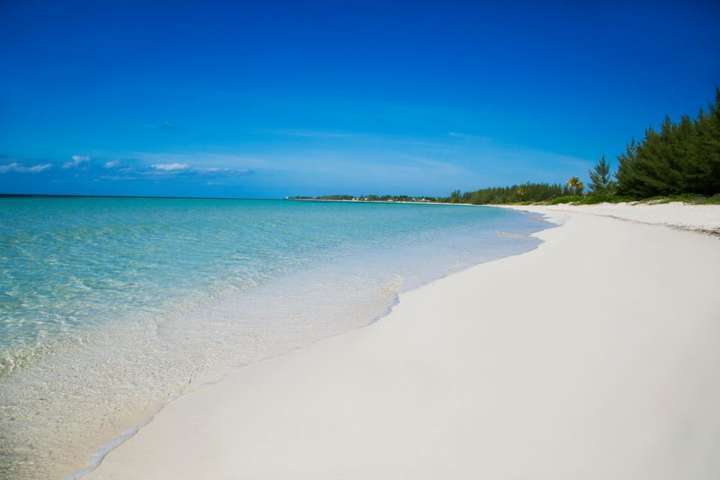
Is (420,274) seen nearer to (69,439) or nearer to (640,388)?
(640,388)

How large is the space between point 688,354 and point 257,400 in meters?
3.35

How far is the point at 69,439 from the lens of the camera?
2.21 meters

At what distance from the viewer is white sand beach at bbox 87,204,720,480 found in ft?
5.81

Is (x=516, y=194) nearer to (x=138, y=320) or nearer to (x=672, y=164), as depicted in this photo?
(x=672, y=164)

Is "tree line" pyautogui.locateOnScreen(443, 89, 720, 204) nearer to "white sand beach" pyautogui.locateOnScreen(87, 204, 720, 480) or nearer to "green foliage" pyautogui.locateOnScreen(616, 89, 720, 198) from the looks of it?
"green foliage" pyautogui.locateOnScreen(616, 89, 720, 198)

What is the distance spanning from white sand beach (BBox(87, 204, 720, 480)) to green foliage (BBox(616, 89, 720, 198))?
3341cm

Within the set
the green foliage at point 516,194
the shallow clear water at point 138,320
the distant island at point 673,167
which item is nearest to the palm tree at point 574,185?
the green foliage at point 516,194

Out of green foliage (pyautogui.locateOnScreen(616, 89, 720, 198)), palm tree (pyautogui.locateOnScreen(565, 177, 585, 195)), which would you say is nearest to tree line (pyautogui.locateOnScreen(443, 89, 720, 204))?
green foliage (pyautogui.locateOnScreen(616, 89, 720, 198))

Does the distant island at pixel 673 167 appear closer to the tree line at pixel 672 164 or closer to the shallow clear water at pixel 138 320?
the tree line at pixel 672 164

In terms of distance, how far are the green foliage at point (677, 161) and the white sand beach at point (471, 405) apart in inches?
1316

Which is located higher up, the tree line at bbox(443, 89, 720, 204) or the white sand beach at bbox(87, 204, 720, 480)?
the tree line at bbox(443, 89, 720, 204)

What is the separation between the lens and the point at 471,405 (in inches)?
88.0

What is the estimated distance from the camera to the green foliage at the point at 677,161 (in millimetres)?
27875

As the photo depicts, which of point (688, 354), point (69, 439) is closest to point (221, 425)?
point (69, 439)
